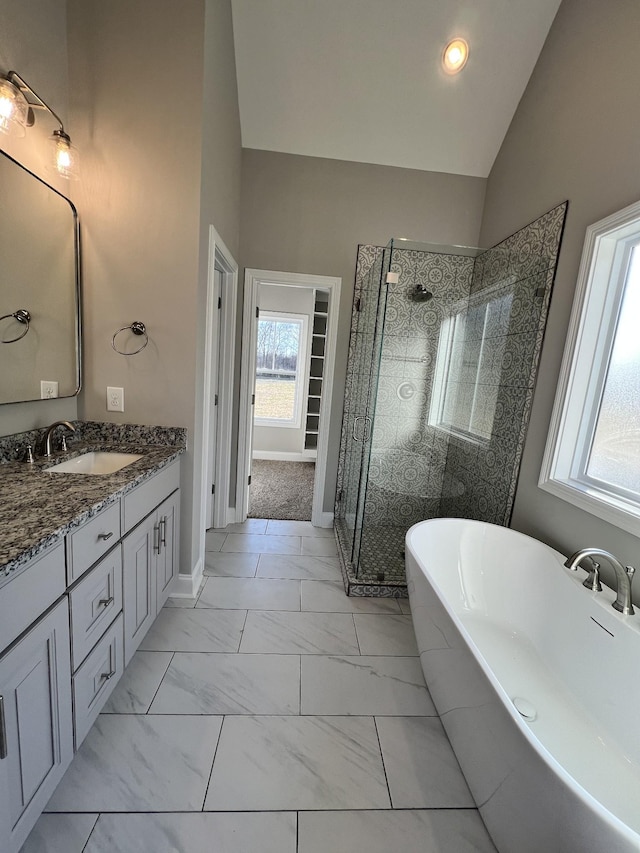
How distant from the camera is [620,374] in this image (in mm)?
1651

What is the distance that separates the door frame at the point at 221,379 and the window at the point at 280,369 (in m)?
2.37

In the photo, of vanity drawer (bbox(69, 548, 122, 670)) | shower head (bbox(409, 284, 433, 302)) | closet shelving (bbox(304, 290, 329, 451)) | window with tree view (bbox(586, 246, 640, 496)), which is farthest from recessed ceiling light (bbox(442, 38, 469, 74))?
vanity drawer (bbox(69, 548, 122, 670))

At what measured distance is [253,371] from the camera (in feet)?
9.57

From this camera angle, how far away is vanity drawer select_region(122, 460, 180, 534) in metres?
1.41

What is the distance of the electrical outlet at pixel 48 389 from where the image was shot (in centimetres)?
168

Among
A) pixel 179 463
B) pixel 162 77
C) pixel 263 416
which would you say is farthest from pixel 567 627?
pixel 263 416

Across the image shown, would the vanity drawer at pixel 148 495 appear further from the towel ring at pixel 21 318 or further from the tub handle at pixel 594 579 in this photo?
the tub handle at pixel 594 579

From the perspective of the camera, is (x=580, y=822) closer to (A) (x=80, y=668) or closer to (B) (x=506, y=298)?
(A) (x=80, y=668)

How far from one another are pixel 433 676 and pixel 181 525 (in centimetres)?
148

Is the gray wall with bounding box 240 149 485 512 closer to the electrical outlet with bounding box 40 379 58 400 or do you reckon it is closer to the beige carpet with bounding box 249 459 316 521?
the electrical outlet with bounding box 40 379 58 400

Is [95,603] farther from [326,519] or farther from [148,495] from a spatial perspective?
[326,519]

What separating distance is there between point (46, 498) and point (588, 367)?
7.75 ft

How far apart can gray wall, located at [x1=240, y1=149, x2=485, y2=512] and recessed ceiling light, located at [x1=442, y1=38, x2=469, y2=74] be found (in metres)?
0.58

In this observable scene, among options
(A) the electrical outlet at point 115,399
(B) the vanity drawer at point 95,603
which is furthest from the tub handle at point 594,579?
(A) the electrical outlet at point 115,399
